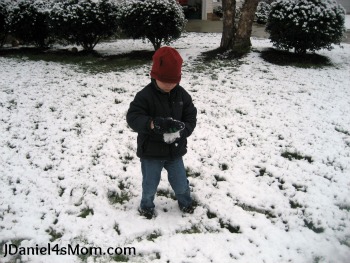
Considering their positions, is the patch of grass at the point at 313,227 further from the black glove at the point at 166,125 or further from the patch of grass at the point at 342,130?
the patch of grass at the point at 342,130

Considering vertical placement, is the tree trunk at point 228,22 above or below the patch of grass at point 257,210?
above

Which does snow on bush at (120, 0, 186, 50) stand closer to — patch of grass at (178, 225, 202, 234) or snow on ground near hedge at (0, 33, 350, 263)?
snow on ground near hedge at (0, 33, 350, 263)

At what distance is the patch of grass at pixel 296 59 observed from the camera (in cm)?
834

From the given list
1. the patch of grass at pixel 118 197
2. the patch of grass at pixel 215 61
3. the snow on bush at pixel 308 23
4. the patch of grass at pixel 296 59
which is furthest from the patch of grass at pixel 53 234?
the snow on bush at pixel 308 23

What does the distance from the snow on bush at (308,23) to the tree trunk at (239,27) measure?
0.74 meters

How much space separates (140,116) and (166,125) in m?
0.27

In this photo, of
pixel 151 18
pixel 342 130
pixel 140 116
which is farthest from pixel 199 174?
pixel 151 18

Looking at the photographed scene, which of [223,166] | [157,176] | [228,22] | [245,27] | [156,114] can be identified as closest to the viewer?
[156,114]

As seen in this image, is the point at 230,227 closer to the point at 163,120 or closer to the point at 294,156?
the point at 163,120

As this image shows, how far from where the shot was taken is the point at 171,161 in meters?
2.78

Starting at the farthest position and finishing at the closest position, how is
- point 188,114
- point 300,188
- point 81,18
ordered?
point 81,18 < point 300,188 < point 188,114

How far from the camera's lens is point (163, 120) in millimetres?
2379

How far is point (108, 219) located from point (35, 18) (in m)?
8.55

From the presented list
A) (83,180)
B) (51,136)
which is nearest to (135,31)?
(51,136)
